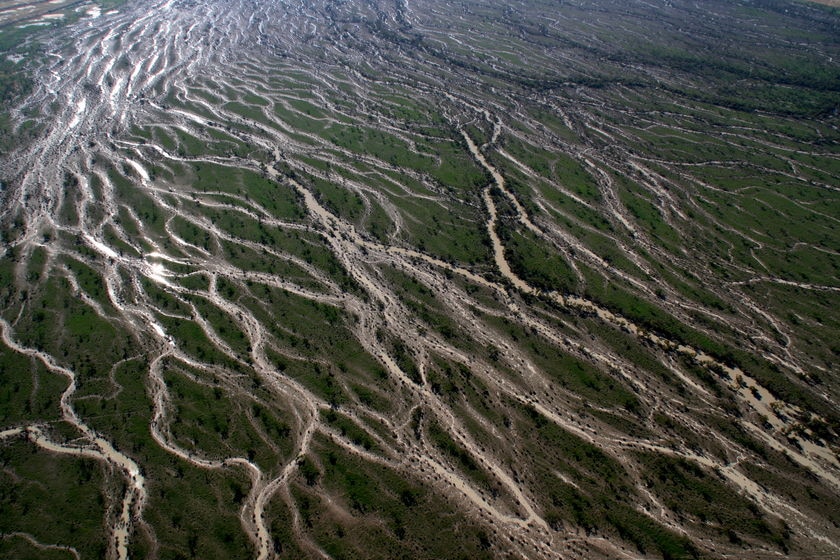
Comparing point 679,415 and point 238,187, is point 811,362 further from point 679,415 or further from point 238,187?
point 238,187

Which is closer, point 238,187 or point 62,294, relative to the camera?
point 62,294

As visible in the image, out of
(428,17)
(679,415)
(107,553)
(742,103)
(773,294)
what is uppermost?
(428,17)

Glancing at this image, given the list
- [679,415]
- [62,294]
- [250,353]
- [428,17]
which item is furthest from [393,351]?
[428,17]

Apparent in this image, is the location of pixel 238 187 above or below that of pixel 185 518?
above

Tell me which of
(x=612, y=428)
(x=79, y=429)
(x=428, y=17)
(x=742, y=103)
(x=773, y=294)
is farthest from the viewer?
(x=428, y=17)

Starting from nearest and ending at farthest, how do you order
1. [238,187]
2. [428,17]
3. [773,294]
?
[773,294]
[238,187]
[428,17]

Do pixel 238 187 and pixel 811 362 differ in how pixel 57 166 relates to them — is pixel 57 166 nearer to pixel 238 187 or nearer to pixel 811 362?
pixel 238 187

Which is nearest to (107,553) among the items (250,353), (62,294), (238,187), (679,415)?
(250,353)
